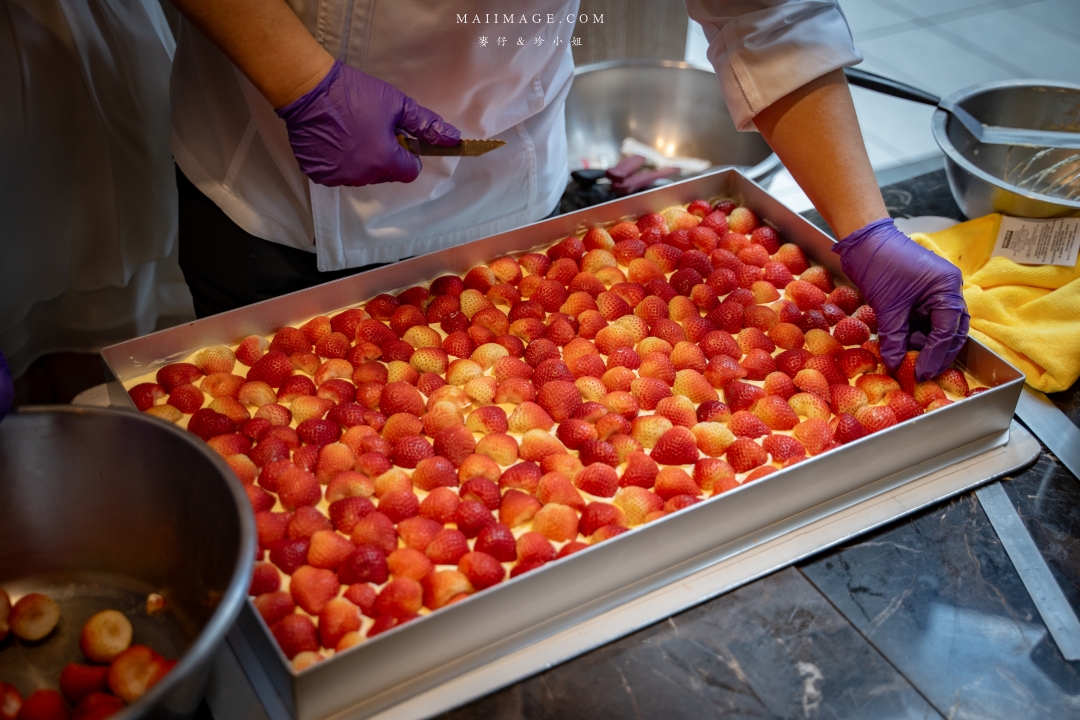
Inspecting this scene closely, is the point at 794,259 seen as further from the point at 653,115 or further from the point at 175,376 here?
the point at 653,115

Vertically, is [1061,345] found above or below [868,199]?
below

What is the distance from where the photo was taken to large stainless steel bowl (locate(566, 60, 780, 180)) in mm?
2281

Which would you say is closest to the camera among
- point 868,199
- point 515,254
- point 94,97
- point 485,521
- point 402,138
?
point 485,521

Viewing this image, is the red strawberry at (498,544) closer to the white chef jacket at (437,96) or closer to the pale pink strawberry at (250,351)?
the pale pink strawberry at (250,351)

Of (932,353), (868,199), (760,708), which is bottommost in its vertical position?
(760,708)

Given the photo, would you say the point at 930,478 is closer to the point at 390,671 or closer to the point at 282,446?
the point at 390,671

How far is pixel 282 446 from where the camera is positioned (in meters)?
1.03

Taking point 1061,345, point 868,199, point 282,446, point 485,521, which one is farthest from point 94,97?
point 1061,345

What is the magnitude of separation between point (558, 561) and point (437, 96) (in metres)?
0.73

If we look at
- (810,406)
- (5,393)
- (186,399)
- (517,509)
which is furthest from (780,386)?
(5,393)

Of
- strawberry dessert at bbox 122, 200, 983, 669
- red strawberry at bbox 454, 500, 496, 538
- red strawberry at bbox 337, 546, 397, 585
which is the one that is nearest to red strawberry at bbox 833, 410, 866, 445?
strawberry dessert at bbox 122, 200, 983, 669

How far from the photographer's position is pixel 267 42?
1.04 metres

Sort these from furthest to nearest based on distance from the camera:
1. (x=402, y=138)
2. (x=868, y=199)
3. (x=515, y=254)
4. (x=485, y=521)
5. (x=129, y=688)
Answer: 1. (x=515, y=254)
2. (x=868, y=199)
3. (x=402, y=138)
4. (x=485, y=521)
5. (x=129, y=688)

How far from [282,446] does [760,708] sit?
61cm
